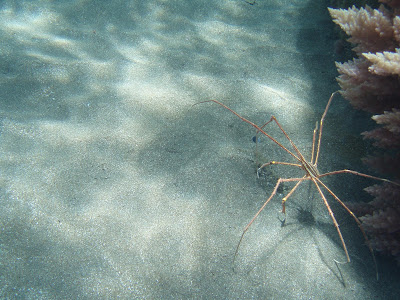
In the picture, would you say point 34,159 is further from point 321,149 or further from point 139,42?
point 321,149

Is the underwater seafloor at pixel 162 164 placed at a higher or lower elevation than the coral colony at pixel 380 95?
lower

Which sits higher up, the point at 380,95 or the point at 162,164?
the point at 380,95

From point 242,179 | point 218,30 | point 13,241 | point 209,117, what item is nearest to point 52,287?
point 13,241

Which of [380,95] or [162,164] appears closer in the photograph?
[380,95]

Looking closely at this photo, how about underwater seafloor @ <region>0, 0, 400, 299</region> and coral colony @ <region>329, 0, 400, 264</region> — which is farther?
coral colony @ <region>329, 0, 400, 264</region>

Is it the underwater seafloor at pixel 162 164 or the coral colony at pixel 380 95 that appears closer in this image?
the underwater seafloor at pixel 162 164
